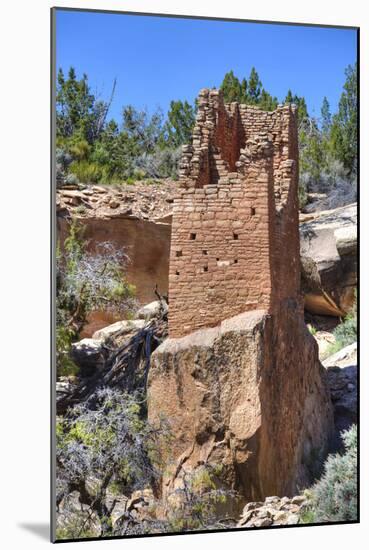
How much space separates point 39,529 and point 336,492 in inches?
105

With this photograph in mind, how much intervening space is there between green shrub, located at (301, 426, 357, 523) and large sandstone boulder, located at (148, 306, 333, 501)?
234 mm

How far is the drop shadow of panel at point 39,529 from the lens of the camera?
1067cm

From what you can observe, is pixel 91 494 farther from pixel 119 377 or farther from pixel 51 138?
pixel 51 138

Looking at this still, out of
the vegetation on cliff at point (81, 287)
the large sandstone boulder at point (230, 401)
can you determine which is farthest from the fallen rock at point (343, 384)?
the vegetation on cliff at point (81, 287)

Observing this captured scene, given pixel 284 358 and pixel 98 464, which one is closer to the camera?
pixel 98 464

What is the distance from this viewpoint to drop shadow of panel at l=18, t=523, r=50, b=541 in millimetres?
10672

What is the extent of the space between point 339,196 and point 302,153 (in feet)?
1.88

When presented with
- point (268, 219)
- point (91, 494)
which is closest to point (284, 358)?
point (268, 219)

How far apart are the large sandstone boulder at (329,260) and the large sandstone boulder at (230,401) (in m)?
1.65

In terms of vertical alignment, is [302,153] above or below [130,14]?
below

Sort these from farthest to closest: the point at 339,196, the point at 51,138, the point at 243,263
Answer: the point at 339,196, the point at 243,263, the point at 51,138

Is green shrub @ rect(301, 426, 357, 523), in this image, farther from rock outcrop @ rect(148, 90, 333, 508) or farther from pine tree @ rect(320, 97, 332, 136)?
pine tree @ rect(320, 97, 332, 136)

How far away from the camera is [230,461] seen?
11.1m

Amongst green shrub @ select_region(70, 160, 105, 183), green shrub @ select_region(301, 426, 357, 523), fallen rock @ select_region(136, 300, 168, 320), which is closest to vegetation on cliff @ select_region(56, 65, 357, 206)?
green shrub @ select_region(70, 160, 105, 183)
